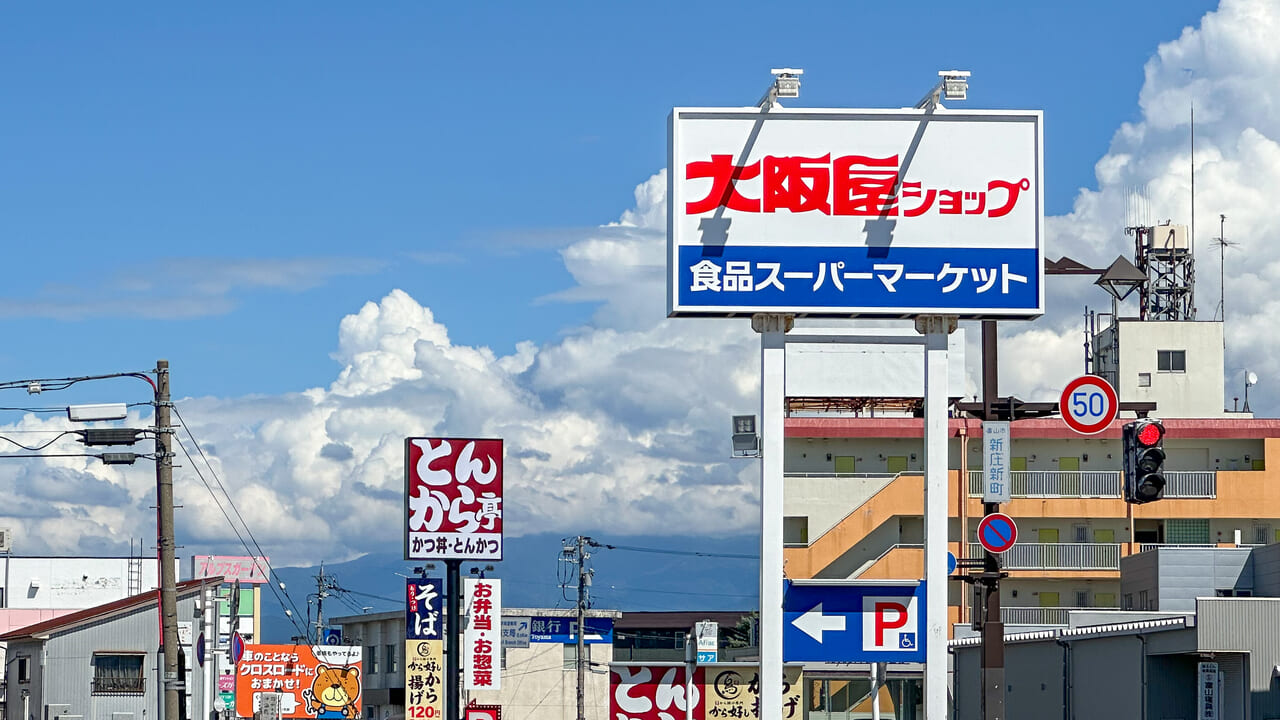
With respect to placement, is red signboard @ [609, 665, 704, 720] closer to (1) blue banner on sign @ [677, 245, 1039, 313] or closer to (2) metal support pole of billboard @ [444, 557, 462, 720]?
(2) metal support pole of billboard @ [444, 557, 462, 720]

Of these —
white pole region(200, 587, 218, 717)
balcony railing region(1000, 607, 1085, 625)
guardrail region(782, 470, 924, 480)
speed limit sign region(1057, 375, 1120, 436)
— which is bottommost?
balcony railing region(1000, 607, 1085, 625)

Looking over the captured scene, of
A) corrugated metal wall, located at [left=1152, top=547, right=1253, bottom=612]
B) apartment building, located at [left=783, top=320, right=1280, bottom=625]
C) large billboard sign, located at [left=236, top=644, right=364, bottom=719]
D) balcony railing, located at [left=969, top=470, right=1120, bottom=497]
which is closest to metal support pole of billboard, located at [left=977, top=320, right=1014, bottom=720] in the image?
corrugated metal wall, located at [left=1152, top=547, right=1253, bottom=612]

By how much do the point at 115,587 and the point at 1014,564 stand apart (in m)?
69.5

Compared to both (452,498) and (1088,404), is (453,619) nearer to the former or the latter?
(452,498)

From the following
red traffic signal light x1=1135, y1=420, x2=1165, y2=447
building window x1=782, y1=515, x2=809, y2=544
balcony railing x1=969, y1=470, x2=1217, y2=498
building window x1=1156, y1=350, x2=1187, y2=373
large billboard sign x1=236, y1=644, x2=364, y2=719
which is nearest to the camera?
red traffic signal light x1=1135, y1=420, x2=1165, y2=447

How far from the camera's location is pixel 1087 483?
218 ft

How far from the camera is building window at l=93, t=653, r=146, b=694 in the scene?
62250 mm

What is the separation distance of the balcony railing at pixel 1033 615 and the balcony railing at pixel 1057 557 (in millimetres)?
1709

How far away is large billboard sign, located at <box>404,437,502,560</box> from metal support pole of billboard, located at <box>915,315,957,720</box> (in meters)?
5.48

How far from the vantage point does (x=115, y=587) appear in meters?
114

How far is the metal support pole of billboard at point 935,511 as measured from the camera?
20.7 meters

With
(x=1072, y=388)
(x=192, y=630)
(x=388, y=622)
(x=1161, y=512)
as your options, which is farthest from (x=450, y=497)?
(x=388, y=622)

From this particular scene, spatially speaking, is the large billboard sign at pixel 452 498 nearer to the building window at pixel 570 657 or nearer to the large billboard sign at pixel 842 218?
the large billboard sign at pixel 842 218

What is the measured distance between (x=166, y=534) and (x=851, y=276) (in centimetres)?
1565
